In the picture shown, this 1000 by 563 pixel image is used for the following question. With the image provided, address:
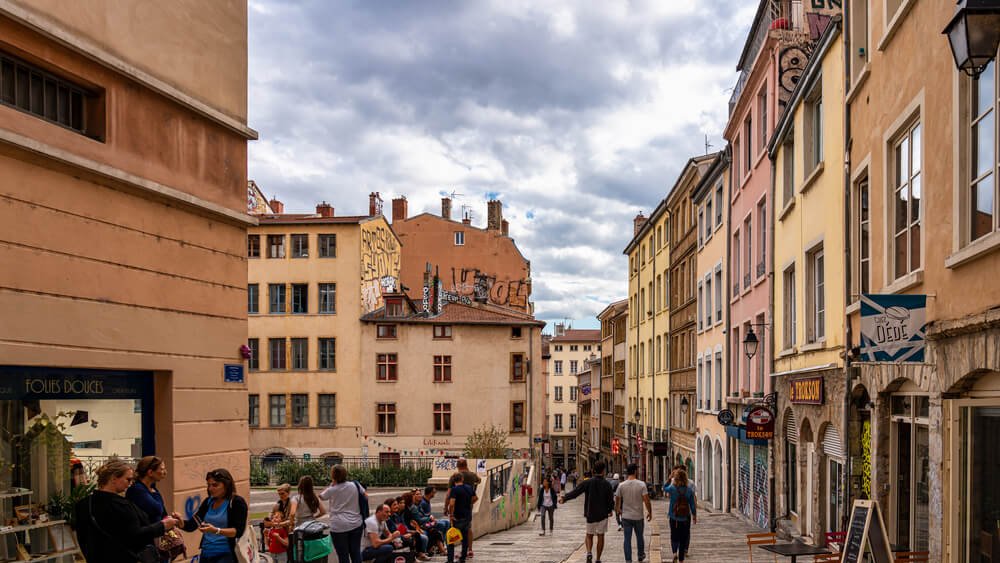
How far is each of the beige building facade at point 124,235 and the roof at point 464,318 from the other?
3922 cm

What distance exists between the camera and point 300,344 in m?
53.5

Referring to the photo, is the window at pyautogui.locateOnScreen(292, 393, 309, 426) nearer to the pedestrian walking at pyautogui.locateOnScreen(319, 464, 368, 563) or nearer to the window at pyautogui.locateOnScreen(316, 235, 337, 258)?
the window at pyautogui.locateOnScreen(316, 235, 337, 258)

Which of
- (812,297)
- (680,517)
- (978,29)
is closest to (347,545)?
(680,517)

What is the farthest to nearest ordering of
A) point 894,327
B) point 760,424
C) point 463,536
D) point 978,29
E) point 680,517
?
point 760,424, point 463,536, point 680,517, point 894,327, point 978,29

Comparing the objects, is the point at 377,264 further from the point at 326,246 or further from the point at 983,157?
the point at 983,157

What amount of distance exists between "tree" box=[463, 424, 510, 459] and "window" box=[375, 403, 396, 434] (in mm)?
4264

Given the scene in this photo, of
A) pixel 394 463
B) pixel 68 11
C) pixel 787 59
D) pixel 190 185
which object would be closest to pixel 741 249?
→ pixel 787 59

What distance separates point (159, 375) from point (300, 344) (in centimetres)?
4173

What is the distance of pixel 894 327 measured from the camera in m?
10.4

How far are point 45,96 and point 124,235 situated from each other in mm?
1728

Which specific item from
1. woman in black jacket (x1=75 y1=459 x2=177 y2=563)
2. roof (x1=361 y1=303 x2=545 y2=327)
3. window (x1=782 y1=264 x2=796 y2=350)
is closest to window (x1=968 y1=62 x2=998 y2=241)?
woman in black jacket (x1=75 y1=459 x2=177 y2=563)

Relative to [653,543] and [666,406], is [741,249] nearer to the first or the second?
[653,543]

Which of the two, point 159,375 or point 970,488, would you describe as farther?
point 159,375

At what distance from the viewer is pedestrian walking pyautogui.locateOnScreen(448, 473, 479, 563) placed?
52.1 feet
